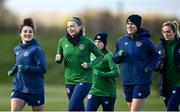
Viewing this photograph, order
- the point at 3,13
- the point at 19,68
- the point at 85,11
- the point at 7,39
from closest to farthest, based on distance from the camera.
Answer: the point at 19,68 < the point at 7,39 < the point at 3,13 < the point at 85,11

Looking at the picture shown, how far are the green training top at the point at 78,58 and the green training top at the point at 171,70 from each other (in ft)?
4.34

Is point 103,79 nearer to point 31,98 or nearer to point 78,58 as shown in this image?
point 78,58

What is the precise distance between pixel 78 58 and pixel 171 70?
169 cm

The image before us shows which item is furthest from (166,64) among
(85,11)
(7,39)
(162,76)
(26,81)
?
(85,11)

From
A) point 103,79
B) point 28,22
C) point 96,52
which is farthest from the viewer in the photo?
point 103,79

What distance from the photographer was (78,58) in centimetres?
1273

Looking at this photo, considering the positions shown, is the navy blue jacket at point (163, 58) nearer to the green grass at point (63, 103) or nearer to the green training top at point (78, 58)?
the green training top at point (78, 58)

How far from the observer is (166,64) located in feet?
40.8

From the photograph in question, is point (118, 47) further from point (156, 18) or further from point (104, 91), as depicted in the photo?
point (156, 18)

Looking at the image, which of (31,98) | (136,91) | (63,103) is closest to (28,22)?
(31,98)

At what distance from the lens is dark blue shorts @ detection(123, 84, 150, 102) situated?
12.5 m

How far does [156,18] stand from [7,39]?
29802mm

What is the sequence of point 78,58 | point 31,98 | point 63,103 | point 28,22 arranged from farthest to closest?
point 63,103 < point 78,58 < point 28,22 < point 31,98

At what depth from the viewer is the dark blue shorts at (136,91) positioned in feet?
40.9
